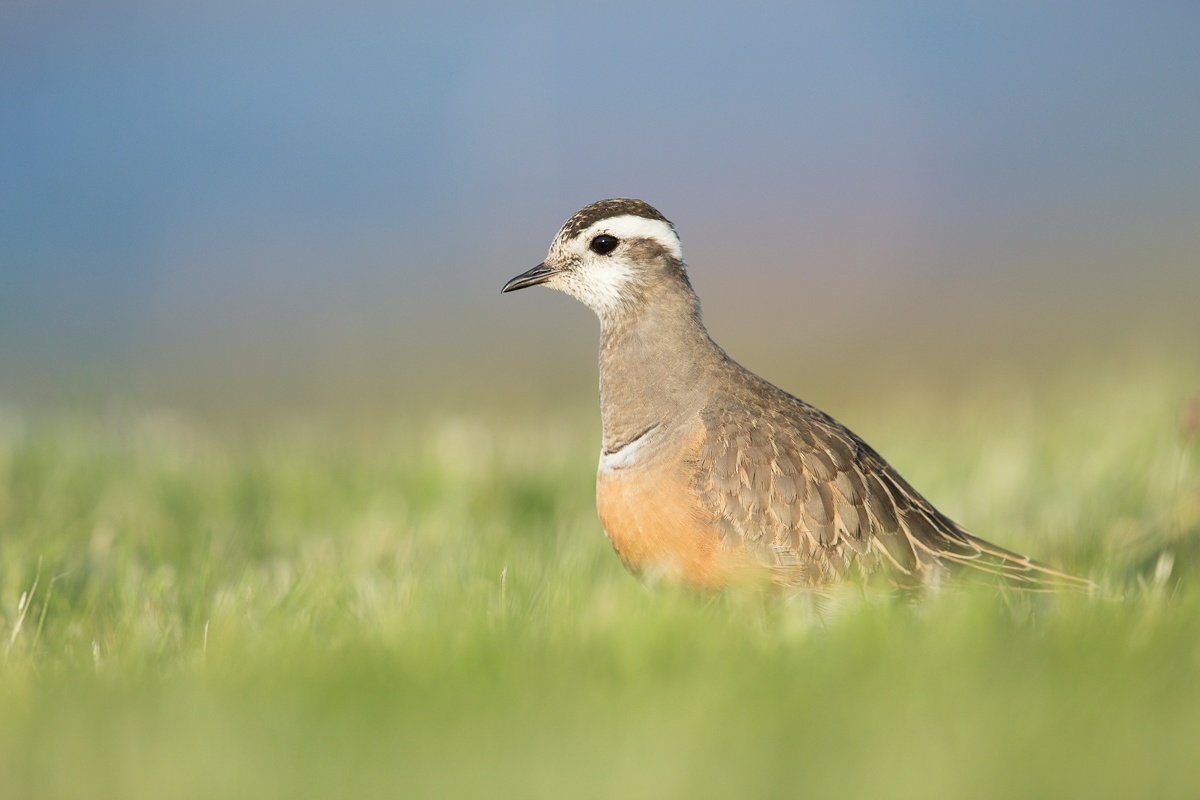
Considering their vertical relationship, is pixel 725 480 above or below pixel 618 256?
below

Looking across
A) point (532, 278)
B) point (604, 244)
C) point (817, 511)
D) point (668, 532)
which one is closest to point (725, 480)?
point (668, 532)

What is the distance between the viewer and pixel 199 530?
8055 millimetres

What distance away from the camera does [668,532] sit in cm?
577

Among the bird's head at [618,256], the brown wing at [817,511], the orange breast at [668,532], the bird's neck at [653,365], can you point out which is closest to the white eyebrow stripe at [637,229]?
the bird's head at [618,256]

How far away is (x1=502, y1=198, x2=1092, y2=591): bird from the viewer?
5793mm

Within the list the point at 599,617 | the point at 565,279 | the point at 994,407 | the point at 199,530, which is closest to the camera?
the point at 599,617

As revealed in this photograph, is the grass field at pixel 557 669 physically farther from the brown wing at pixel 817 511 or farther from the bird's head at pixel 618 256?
the bird's head at pixel 618 256

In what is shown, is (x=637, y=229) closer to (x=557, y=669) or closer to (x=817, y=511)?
(x=817, y=511)

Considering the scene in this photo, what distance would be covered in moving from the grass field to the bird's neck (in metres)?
0.84

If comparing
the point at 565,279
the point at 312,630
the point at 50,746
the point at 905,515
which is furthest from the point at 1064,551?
the point at 50,746

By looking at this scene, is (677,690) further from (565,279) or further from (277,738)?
(565,279)

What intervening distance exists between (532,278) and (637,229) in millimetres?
724

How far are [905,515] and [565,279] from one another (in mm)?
2401

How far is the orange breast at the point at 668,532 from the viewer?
5.74 metres
